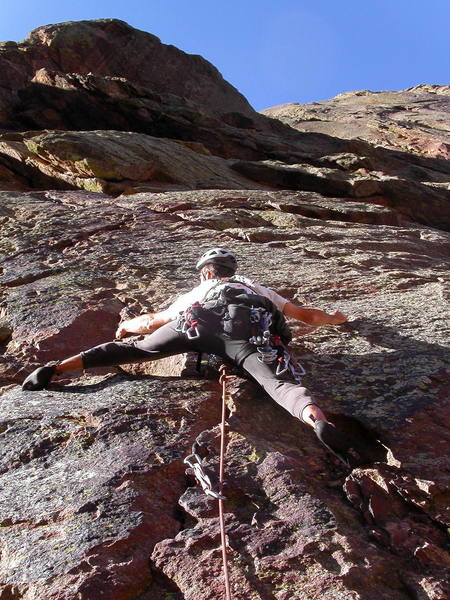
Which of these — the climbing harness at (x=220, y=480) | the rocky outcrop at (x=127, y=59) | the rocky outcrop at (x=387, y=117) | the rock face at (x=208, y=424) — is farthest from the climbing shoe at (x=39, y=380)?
the rocky outcrop at (x=387, y=117)

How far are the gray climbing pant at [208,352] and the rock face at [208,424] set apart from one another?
0.70 ft

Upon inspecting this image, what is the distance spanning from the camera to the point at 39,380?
4.92 meters

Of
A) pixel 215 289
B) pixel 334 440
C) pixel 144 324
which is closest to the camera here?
→ pixel 334 440

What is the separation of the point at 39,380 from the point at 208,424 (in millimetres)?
1650

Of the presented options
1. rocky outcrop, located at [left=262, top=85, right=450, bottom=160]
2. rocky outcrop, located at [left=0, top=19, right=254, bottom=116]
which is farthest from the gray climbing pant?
rocky outcrop, located at [left=262, top=85, right=450, bottom=160]

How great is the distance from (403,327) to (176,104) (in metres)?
20.0

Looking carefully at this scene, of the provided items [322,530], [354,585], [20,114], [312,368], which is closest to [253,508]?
[322,530]

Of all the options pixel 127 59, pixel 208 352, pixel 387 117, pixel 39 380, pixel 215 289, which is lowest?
pixel 39 380

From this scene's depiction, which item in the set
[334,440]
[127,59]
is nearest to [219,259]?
[334,440]

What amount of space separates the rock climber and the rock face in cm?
23

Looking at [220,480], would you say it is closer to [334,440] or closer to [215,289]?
[334,440]

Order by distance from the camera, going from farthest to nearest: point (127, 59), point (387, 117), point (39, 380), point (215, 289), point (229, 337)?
point (387, 117) < point (127, 59) < point (215, 289) < point (39, 380) < point (229, 337)

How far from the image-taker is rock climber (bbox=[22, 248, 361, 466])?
4367mm

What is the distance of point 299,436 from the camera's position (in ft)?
13.5
